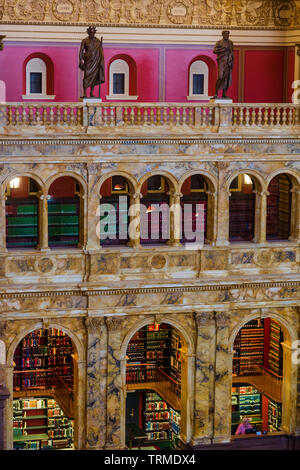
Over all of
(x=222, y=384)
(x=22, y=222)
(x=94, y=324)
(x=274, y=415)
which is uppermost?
(x=22, y=222)

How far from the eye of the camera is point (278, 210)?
34.5m

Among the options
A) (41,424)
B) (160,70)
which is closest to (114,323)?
(41,424)

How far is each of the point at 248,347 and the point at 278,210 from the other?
523 cm

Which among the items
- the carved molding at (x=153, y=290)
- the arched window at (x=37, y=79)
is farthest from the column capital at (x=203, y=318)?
the arched window at (x=37, y=79)

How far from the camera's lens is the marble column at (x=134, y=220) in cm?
3253

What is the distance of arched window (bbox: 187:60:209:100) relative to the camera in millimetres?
36594

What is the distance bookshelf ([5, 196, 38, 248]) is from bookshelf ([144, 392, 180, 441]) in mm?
6797

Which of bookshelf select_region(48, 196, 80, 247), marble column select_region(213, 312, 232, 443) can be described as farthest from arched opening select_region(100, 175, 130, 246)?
marble column select_region(213, 312, 232, 443)

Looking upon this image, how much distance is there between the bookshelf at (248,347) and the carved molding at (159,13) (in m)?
9.11

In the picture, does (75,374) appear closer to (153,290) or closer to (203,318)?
(153,290)

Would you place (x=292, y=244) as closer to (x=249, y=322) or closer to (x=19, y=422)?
(x=249, y=322)

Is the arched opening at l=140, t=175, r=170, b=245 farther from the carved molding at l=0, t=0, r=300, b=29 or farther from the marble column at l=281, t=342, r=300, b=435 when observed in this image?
the carved molding at l=0, t=0, r=300, b=29

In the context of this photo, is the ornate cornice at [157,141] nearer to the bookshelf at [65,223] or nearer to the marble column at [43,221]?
the marble column at [43,221]
